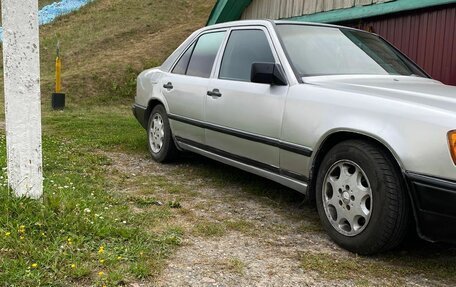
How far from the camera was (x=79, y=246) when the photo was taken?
3.09m

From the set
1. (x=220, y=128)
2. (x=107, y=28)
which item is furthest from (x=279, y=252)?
(x=107, y=28)

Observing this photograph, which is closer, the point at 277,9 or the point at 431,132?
the point at 431,132

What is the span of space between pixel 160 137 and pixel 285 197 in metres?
1.82

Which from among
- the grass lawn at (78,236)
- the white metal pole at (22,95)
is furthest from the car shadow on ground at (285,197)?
the white metal pole at (22,95)

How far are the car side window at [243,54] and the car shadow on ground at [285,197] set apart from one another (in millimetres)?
1156

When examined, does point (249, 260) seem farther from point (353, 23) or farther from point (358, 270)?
point (353, 23)

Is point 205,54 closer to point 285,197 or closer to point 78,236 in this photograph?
point 285,197

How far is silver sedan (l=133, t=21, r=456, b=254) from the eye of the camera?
2904 mm

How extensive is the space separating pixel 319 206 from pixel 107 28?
18472mm

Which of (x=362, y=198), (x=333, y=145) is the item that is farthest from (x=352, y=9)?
(x=362, y=198)

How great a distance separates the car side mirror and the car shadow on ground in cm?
96

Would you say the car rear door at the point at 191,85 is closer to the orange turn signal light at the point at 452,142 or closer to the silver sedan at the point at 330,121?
the silver sedan at the point at 330,121

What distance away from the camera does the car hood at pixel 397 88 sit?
310cm

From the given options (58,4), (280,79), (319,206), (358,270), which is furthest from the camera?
(58,4)
